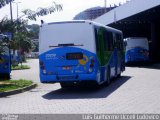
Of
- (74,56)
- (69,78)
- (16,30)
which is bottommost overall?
(69,78)

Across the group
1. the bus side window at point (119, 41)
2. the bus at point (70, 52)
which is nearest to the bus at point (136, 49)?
the bus side window at point (119, 41)

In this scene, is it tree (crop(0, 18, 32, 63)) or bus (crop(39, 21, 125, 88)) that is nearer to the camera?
bus (crop(39, 21, 125, 88))

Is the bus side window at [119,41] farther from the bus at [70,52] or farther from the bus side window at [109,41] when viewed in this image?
the bus at [70,52]

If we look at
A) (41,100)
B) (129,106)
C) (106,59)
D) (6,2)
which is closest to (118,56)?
(106,59)

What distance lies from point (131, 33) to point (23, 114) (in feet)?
217

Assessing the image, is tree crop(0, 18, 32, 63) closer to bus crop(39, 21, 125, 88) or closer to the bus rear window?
bus crop(39, 21, 125, 88)

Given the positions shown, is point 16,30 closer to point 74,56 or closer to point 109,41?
point 109,41

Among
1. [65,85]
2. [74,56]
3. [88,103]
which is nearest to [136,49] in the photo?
[65,85]

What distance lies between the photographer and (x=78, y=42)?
1766 centimetres

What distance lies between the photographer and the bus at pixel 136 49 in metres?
41.2

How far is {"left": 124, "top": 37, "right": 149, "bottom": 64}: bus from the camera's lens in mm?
41156

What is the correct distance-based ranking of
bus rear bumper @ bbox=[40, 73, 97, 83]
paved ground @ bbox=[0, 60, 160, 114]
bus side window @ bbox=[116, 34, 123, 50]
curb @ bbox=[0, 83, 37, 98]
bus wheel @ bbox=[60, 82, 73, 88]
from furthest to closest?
bus side window @ bbox=[116, 34, 123, 50] < bus wheel @ bbox=[60, 82, 73, 88] < bus rear bumper @ bbox=[40, 73, 97, 83] < curb @ bbox=[0, 83, 37, 98] < paved ground @ bbox=[0, 60, 160, 114]

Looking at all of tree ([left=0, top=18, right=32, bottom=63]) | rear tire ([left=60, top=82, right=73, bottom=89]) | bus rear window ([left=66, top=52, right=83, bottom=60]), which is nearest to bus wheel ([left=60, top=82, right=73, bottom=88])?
rear tire ([left=60, top=82, right=73, bottom=89])

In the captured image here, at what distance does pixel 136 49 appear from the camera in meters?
41.2
